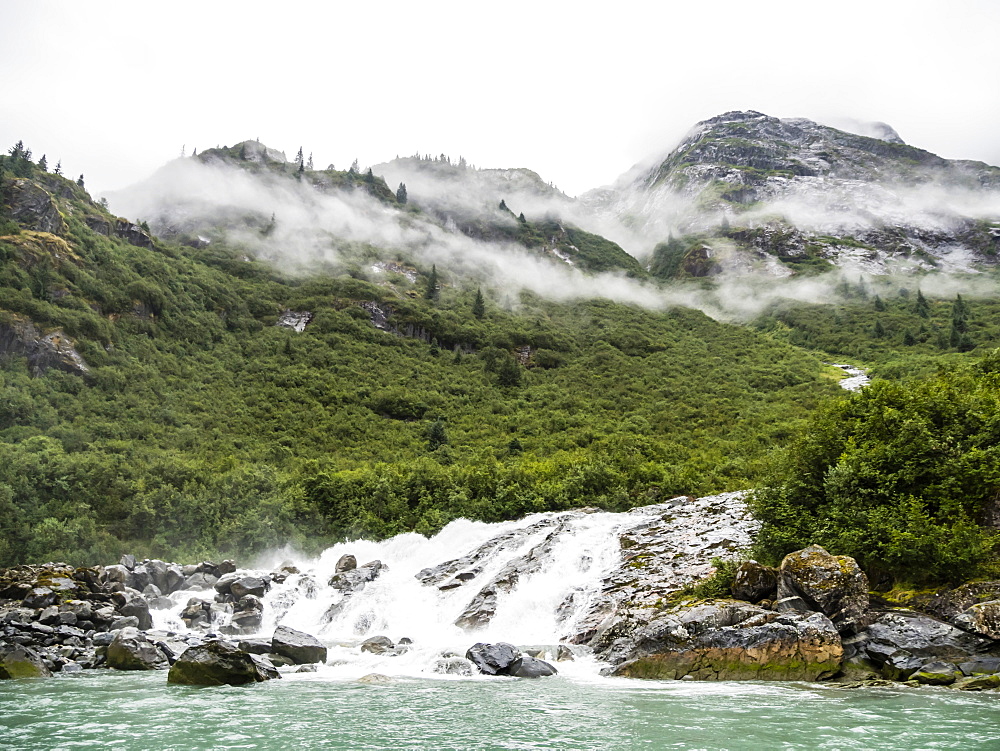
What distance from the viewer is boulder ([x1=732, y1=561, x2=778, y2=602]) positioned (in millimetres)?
23766

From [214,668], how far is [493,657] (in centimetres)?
964

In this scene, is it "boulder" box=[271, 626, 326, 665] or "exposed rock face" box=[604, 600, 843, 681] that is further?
"boulder" box=[271, 626, 326, 665]

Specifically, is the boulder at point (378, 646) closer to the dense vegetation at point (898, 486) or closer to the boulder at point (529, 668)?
the boulder at point (529, 668)

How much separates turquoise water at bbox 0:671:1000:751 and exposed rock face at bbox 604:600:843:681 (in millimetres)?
1090

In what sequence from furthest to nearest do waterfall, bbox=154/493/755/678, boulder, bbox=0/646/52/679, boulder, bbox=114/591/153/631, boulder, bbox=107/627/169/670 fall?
boulder, bbox=114/591/153/631 → waterfall, bbox=154/493/755/678 → boulder, bbox=107/627/169/670 → boulder, bbox=0/646/52/679

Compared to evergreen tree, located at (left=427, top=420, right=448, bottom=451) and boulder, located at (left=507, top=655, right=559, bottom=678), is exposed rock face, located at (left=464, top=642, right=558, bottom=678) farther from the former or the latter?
evergreen tree, located at (left=427, top=420, right=448, bottom=451)

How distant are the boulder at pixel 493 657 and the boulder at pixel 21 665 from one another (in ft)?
50.0

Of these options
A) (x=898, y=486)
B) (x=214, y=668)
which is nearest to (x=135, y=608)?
(x=214, y=668)

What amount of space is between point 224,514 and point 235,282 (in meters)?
71.5

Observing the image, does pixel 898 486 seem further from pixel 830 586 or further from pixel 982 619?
pixel 982 619

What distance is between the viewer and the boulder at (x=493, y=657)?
72.6 ft

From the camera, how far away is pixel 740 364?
9425cm

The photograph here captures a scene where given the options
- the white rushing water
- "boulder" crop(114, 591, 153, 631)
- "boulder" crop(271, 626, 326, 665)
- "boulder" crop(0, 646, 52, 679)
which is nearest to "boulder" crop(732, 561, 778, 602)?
the white rushing water

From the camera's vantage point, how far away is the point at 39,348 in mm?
76000
